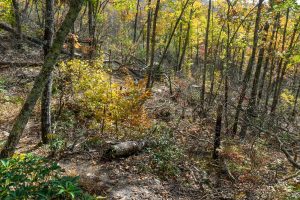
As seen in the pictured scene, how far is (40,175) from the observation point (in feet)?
14.6

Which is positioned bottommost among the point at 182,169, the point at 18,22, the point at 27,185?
the point at 182,169

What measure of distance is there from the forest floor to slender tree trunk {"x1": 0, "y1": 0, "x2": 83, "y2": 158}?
2107mm

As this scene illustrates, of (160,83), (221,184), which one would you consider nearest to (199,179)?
(221,184)

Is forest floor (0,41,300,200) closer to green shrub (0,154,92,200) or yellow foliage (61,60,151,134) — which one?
yellow foliage (61,60,151,134)

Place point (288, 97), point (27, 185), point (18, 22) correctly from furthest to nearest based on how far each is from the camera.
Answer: point (288, 97) < point (18, 22) < point (27, 185)

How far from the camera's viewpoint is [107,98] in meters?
9.76

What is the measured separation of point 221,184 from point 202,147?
2.39 metres

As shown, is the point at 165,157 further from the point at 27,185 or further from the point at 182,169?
the point at 27,185

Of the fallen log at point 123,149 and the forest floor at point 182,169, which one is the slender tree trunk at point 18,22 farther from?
the fallen log at point 123,149

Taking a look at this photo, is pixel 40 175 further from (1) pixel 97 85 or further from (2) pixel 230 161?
(2) pixel 230 161

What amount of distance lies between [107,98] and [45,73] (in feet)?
14.4

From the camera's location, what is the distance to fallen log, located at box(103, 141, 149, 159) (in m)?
8.68

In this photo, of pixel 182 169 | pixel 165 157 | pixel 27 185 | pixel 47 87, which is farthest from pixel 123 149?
pixel 27 185

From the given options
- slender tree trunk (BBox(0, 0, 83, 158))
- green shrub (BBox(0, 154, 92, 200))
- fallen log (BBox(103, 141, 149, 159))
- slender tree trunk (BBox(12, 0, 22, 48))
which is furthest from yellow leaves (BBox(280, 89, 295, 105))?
green shrub (BBox(0, 154, 92, 200))
